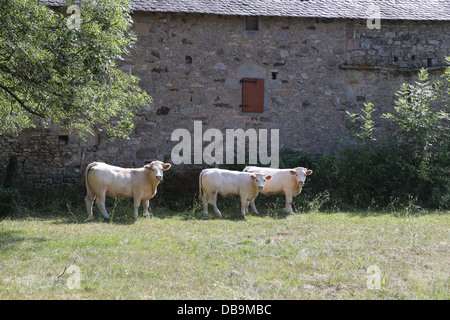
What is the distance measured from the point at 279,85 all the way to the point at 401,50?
355 cm

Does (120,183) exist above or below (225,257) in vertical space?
above

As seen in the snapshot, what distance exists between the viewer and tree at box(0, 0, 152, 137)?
24.2 feet

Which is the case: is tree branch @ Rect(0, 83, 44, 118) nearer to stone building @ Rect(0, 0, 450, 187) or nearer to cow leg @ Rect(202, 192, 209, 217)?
stone building @ Rect(0, 0, 450, 187)

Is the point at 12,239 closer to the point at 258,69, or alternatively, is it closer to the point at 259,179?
the point at 259,179

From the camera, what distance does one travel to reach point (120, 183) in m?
9.25

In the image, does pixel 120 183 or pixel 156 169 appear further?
pixel 120 183

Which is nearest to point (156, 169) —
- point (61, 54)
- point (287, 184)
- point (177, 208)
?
point (177, 208)

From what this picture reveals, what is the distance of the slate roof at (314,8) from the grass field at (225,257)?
5465 mm

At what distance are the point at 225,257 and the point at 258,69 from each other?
24.1ft

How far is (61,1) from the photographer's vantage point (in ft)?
36.8

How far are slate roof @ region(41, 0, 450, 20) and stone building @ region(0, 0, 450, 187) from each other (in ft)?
0.10

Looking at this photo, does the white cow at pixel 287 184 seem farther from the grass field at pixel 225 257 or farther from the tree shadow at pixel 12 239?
the tree shadow at pixel 12 239

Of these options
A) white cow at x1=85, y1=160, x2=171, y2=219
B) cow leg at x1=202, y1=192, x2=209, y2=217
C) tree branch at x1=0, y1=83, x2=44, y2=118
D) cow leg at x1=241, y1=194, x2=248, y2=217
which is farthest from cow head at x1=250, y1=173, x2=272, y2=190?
tree branch at x1=0, y1=83, x2=44, y2=118

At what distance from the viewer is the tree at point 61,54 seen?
7.37m
